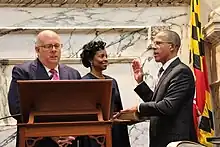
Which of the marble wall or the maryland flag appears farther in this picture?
the marble wall

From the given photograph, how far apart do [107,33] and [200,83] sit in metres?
1.16

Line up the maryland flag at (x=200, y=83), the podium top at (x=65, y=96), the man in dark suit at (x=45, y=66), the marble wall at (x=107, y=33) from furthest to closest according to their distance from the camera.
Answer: the marble wall at (x=107, y=33), the maryland flag at (x=200, y=83), the man in dark suit at (x=45, y=66), the podium top at (x=65, y=96)

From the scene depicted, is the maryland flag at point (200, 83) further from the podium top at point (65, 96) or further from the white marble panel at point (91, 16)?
the podium top at point (65, 96)

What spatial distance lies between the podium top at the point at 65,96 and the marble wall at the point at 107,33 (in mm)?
2317

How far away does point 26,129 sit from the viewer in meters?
2.83

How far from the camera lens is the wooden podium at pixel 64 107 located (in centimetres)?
282

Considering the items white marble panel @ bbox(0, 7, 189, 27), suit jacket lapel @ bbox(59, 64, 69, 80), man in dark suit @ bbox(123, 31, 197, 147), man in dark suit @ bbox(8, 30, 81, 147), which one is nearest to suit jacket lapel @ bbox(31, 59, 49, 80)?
man in dark suit @ bbox(8, 30, 81, 147)

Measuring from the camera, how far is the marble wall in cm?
524

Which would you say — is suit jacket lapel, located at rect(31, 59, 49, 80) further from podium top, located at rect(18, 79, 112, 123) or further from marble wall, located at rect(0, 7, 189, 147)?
marble wall, located at rect(0, 7, 189, 147)

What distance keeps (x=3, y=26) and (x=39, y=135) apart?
2.68m

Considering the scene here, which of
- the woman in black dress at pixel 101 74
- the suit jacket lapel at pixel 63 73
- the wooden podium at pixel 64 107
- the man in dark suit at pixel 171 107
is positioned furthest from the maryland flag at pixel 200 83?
the wooden podium at pixel 64 107

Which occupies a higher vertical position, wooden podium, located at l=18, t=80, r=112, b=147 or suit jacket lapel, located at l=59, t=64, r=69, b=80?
suit jacket lapel, located at l=59, t=64, r=69, b=80

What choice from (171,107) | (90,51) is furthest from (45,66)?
(171,107)

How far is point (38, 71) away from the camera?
3527mm
